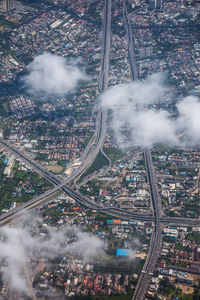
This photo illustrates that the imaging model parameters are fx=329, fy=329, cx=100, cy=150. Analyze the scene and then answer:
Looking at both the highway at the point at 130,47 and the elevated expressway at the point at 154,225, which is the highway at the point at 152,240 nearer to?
the elevated expressway at the point at 154,225

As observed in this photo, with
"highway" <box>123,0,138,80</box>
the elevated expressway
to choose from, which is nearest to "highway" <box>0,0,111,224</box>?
"highway" <box>123,0,138,80</box>

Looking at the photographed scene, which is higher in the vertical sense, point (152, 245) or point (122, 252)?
point (152, 245)

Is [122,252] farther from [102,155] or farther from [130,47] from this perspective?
[130,47]

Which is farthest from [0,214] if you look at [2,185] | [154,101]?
[154,101]

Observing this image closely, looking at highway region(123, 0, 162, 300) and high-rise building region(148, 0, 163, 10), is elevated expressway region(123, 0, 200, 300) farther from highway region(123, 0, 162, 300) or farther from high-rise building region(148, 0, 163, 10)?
high-rise building region(148, 0, 163, 10)

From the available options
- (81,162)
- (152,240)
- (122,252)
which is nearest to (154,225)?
(152,240)

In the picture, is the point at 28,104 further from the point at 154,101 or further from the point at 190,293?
the point at 190,293

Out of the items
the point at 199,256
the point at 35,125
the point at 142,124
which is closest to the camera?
the point at 199,256

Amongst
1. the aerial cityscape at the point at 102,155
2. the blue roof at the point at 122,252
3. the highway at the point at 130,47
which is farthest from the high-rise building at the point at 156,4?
the blue roof at the point at 122,252
